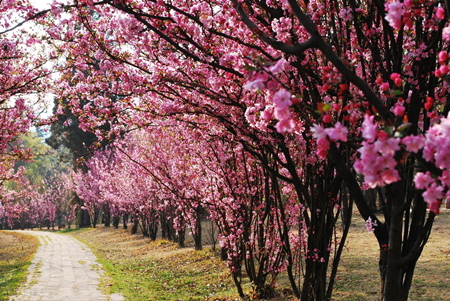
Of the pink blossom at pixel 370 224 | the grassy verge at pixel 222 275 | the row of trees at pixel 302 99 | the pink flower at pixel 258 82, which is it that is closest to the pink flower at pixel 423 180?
the row of trees at pixel 302 99

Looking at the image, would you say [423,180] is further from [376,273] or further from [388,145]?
[376,273]

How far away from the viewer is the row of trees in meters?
1.90

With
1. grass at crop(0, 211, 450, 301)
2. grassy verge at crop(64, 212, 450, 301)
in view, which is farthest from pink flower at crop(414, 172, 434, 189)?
grass at crop(0, 211, 450, 301)

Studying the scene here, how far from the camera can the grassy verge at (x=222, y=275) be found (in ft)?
26.1

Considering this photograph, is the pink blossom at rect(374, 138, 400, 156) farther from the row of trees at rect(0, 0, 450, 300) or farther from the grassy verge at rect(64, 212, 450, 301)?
the grassy verge at rect(64, 212, 450, 301)

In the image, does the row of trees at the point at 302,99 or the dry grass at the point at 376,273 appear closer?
the row of trees at the point at 302,99

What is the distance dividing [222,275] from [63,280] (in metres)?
3.86

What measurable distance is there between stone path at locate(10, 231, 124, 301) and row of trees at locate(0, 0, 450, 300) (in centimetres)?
317

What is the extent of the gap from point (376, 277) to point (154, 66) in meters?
6.31

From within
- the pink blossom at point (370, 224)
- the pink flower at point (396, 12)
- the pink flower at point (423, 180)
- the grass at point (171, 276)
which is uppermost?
the pink flower at point (396, 12)

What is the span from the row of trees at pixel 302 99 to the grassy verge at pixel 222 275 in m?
1.69

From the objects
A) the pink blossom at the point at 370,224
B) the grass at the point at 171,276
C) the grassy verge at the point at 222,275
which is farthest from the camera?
the grass at the point at 171,276

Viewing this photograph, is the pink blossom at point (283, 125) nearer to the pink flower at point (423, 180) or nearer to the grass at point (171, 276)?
the pink flower at point (423, 180)

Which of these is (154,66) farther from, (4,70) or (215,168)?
(4,70)
